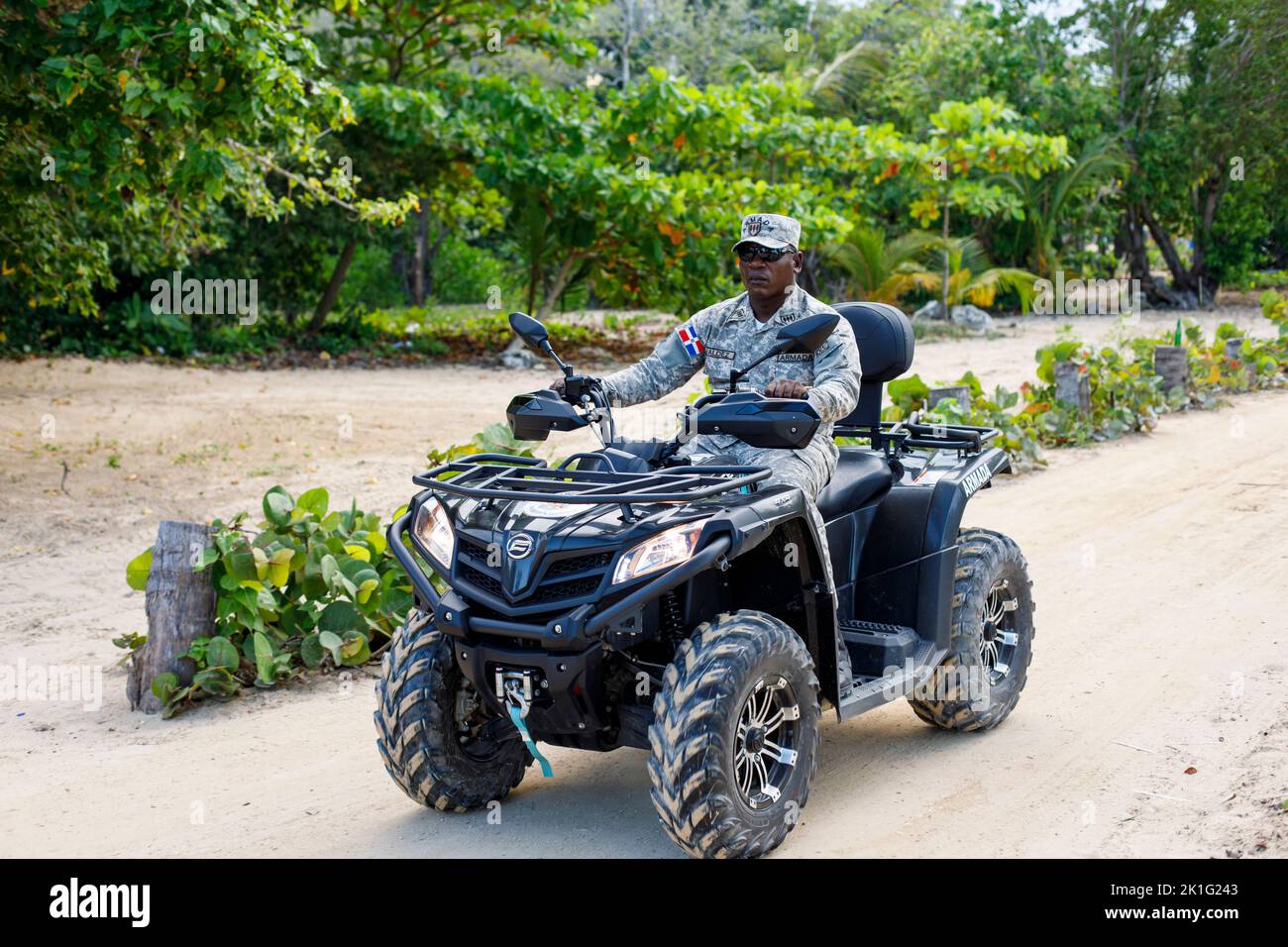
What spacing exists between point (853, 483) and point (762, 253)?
0.96 meters

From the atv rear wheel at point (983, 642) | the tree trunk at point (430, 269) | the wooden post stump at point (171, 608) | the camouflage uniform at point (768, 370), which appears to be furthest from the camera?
Answer: the tree trunk at point (430, 269)

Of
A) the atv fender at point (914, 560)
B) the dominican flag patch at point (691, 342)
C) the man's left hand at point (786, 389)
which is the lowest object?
the atv fender at point (914, 560)

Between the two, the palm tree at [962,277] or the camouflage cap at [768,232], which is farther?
the palm tree at [962,277]

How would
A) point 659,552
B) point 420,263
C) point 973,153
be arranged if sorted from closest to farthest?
point 659,552 < point 973,153 < point 420,263

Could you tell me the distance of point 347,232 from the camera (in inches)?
781

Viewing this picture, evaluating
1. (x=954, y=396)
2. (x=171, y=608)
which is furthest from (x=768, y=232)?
(x=954, y=396)

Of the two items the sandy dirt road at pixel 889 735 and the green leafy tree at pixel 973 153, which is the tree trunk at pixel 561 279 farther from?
the sandy dirt road at pixel 889 735

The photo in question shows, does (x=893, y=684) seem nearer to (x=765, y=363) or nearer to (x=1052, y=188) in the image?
(x=765, y=363)

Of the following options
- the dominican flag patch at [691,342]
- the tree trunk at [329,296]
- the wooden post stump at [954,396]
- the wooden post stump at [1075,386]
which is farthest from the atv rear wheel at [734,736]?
the tree trunk at [329,296]

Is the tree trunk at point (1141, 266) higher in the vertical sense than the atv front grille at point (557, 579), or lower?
higher

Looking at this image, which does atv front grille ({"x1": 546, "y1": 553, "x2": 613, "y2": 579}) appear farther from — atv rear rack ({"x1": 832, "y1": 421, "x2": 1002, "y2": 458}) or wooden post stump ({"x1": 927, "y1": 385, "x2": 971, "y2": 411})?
wooden post stump ({"x1": 927, "y1": 385, "x2": 971, "y2": 411})

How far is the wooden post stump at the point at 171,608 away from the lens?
639 centimetres

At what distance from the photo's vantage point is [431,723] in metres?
4.68

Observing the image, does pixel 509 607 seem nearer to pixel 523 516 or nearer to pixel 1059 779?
pixel 523 516
